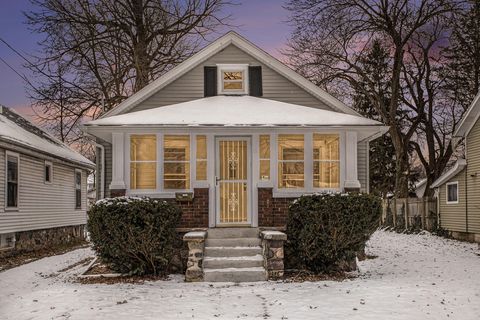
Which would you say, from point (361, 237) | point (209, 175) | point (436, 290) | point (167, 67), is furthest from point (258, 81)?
point (167, 67)

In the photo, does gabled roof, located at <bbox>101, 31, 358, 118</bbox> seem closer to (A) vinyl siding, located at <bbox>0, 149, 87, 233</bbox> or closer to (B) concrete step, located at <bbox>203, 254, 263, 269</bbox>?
(A) vinyl siding, located at <bbox>0, 149, 87, 233</bbox>

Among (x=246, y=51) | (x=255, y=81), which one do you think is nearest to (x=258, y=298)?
(x=255, y=81)

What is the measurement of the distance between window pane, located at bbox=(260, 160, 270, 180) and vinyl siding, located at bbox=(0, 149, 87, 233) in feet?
25.3

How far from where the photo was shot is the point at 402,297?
30.2 ft

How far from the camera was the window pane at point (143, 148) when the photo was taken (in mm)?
13523

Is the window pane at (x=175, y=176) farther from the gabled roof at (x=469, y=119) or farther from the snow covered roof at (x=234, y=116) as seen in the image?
the gabled roof at (x=469, y=119)

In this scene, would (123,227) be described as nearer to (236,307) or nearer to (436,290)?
(236,307)

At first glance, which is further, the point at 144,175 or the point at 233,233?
the point at 144,175

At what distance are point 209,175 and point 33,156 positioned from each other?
7992 mm

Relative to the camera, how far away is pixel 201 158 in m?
13.6

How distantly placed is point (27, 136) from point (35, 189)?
5.99ft

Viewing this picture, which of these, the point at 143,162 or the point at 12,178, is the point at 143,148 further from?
the point at 12,178

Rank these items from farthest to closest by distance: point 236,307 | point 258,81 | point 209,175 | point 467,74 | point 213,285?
point 467,74
point 258,81
point 209,175
point 213,285
point 236,307

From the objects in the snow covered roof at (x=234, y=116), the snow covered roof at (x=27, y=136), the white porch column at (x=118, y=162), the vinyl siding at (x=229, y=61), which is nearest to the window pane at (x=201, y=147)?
the snow covered roof at (x=234, y=116)
